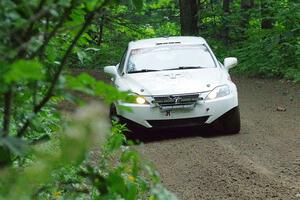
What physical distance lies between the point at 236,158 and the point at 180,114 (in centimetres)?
167

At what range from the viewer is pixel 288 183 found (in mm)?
7199

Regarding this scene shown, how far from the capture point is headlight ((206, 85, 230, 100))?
9992 mm

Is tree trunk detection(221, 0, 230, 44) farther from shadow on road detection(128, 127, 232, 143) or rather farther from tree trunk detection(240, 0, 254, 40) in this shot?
shadow on road detection(128, 127, 232, 143)

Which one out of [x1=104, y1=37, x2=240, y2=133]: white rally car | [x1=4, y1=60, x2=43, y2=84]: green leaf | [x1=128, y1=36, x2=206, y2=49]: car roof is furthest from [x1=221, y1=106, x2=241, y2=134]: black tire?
[x1=4, y1=60, x2=43, y2=84]: green leaf

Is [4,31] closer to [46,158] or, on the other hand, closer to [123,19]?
[46,158]

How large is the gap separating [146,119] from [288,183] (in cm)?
331

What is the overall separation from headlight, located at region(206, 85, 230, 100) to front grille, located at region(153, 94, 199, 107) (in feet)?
0.87

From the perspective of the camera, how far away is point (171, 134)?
10.7 metres

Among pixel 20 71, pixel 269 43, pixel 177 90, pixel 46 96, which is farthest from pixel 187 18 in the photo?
pixel 20 71

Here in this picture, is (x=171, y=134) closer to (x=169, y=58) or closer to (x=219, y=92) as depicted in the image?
(x=219, y=92)

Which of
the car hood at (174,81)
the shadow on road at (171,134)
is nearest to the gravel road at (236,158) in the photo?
the shadow on road at (171,134)

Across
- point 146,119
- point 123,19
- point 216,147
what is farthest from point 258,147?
point 123,19

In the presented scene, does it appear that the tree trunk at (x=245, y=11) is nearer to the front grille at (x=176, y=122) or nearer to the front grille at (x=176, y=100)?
the front grille at (x=176, y=122)

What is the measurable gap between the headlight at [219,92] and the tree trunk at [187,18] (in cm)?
1488
